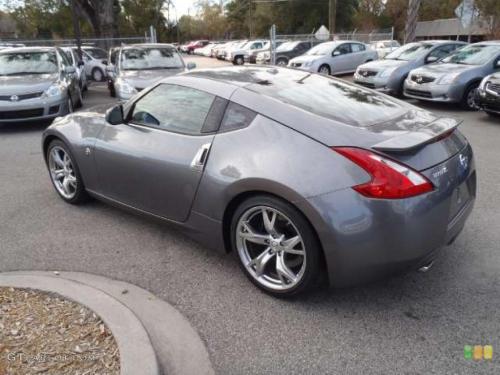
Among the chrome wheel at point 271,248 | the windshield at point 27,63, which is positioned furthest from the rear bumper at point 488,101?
the windshield at point 27,63

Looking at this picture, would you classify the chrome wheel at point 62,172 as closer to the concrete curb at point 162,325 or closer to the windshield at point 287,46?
the concrete curb at point 162,325

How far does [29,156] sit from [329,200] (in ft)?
19.9

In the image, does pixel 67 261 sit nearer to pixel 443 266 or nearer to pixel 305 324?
pixel 305 324

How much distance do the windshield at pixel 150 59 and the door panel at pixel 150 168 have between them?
7.01 meters

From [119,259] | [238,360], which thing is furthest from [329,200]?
[119,259]

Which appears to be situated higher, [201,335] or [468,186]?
[468,186]

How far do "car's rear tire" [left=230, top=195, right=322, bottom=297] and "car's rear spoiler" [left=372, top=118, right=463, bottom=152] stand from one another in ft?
2.20

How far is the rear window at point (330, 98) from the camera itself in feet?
10.1

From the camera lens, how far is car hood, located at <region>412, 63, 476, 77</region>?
1043 cm

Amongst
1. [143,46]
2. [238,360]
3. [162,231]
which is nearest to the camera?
[238,360]

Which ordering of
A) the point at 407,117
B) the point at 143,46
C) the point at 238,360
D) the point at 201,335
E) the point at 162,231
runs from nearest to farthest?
the point at 238,360
the point at 201,335
the point at 407,117
the point at 162,231
the point at 143,46

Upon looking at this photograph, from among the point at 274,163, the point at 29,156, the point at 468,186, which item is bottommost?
the point at 29,156

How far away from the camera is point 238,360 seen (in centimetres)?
251

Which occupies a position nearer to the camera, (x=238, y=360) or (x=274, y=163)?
(x=238, y=360)
